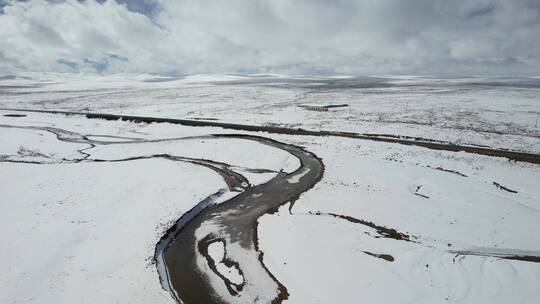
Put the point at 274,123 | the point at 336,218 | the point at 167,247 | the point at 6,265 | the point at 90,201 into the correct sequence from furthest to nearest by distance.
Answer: the point at 274,123 < the point at 90,201 < the point at 336,218 < the point at 167,247 < the point at 6,265

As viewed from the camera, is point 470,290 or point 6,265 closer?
point 470,290

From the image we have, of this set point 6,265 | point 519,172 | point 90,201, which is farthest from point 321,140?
point 6,265

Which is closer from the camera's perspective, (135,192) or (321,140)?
(135,192)

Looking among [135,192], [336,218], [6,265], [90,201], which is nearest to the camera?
[6,265]

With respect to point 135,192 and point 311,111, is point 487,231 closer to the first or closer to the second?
point 135,192

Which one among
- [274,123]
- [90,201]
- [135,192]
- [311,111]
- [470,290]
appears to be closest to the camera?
[470,290]

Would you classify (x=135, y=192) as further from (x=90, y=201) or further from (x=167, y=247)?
(x=167, y=247)

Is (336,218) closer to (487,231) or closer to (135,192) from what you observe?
(487,231)

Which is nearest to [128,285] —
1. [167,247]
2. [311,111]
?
[167,247]

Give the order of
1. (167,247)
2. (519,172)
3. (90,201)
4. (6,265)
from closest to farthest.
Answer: (6,265)
(167,247)
(90,201)
(519,172)
